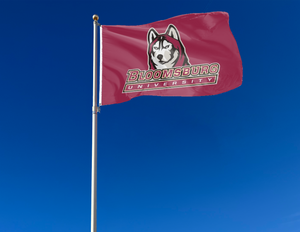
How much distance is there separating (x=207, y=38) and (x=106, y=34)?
424 centimetres

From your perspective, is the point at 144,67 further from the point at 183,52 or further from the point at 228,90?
the point at 228,90

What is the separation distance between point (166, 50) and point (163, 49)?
0.13 m

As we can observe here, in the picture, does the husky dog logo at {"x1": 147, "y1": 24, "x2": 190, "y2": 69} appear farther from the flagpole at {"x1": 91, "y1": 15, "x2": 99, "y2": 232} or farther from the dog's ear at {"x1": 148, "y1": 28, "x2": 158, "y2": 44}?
the flagpole at {"x1": 91, "y1": 15, "x2": 99, "y2": 232}

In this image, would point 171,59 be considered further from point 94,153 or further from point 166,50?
point 94,153

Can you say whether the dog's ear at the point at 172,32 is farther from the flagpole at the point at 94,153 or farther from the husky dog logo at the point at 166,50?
the flagpole at the point at 94,153

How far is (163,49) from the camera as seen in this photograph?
12.2 meters

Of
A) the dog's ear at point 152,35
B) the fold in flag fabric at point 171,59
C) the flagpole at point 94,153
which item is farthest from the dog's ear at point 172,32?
the flagpole at point 94,153

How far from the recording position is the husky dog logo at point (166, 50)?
11.9 meters

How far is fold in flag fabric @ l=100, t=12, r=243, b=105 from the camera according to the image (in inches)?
449

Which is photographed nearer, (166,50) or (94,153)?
(94,153)

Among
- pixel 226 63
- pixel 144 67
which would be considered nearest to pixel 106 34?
pixel 144 67

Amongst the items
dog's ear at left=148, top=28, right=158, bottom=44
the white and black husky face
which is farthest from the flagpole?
the white and black husky face

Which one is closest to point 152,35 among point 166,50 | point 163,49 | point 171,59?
point 163,49

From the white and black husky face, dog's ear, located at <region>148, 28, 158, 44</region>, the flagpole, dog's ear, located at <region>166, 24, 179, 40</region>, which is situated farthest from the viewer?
dog's ear, located at <region>166, 24, 179, 40</region>
